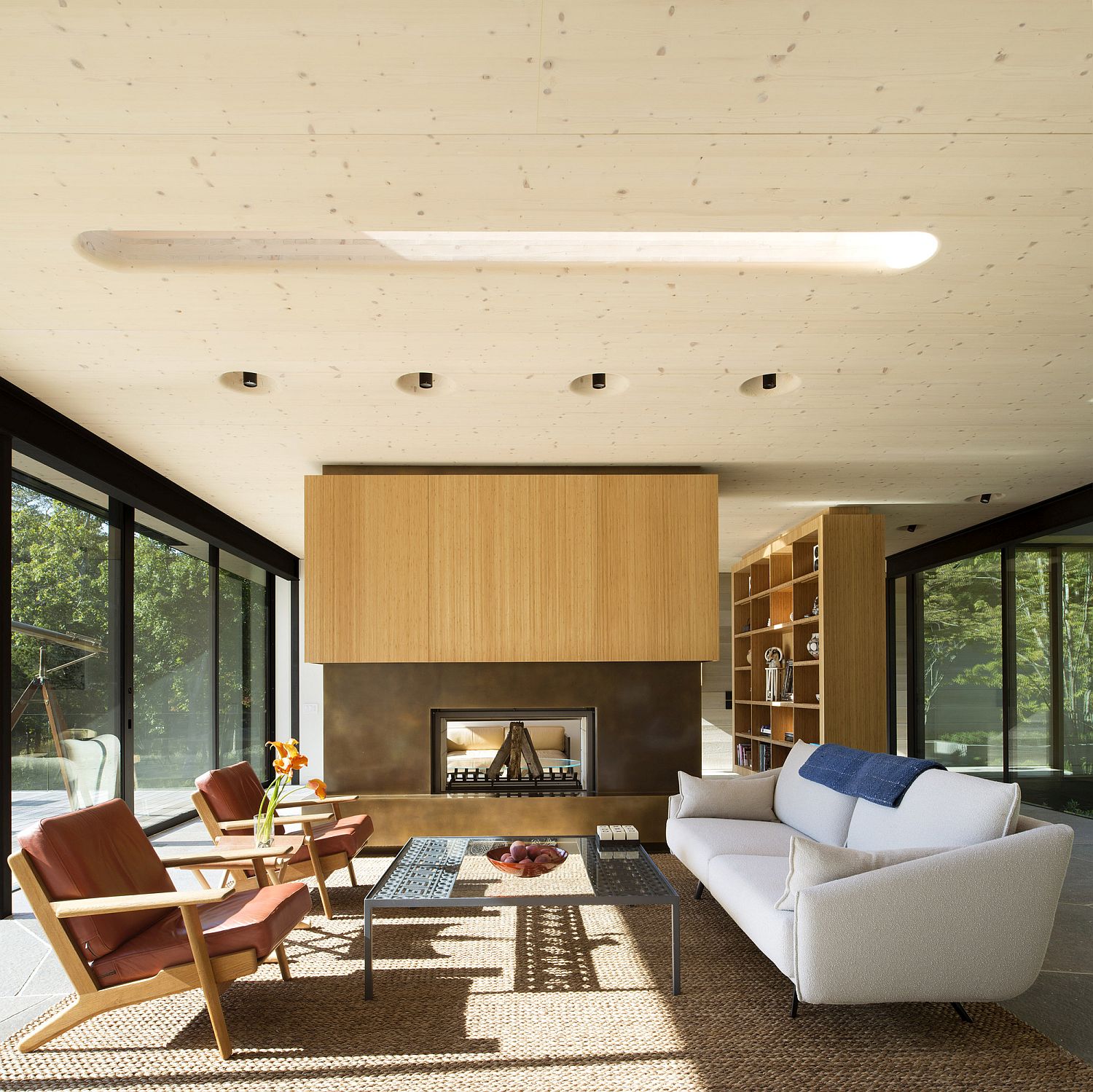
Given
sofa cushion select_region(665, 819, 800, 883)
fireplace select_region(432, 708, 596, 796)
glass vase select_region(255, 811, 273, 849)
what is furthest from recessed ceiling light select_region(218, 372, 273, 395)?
sofa cushion select_region(665, 819, 800, 883)

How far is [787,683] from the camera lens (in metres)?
7.97

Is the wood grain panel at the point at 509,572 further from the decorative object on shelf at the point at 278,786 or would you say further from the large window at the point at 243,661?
the large window at the point at 243,661

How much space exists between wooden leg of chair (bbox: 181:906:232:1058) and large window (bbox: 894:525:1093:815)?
6.80 metres

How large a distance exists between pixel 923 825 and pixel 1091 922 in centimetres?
171

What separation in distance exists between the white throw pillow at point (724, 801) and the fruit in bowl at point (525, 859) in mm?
1083

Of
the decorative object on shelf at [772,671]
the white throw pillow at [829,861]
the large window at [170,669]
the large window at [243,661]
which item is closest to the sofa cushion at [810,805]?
the white throw pillow at [829,861]

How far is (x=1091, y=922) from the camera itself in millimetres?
4426

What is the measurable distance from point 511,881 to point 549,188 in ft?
8.86

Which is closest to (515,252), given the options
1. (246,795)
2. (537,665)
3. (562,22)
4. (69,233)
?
(562,22)

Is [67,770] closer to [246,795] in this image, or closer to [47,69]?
[246,795]

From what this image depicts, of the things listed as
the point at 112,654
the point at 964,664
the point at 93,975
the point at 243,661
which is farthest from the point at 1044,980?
the point at 243,661

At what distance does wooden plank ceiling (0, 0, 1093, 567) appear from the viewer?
2057mm

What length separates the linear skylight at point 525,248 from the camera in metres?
3.15

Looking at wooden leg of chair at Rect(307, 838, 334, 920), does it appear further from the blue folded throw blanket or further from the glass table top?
the blue folded throw blanket
